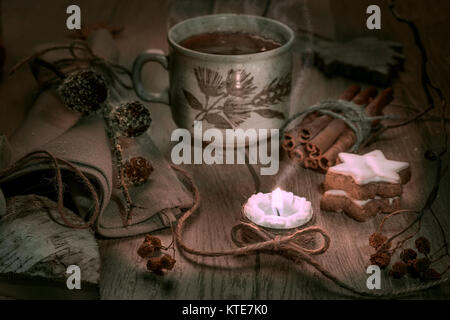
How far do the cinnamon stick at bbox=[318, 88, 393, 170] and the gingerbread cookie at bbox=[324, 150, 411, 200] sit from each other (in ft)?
0.20

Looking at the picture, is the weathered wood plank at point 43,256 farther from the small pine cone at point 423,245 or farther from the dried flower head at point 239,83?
the small pine cone at point 423,245

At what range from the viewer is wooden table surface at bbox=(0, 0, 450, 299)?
850 mm

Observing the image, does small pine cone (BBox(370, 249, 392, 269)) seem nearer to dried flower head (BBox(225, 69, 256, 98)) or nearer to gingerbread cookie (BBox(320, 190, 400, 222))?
gingerbread cookie (BBox(320, 190, 400, 222))

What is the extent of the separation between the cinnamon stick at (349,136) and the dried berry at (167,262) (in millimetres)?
371

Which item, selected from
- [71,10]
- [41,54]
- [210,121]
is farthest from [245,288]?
[71,10]

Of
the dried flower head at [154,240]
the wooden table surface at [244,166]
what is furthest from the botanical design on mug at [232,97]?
the dried flower head at [154,240]

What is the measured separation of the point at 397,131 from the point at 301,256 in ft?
1.59

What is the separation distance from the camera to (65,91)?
1.10m

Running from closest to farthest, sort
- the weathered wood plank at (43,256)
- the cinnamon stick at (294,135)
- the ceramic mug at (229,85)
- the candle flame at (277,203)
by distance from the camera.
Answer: the weathered wood plank at (43,256)
the candle flame at (277,203)
the ceramic mug at (229,85)
the cinnamon stick at (294,135)

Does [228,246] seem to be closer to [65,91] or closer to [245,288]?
[245,288]

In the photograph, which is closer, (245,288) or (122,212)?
(245,288)

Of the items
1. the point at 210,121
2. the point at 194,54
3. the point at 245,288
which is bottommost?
the point at 245,288

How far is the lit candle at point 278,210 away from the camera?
880 millimetres

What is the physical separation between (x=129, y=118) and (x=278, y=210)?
0.33 m
